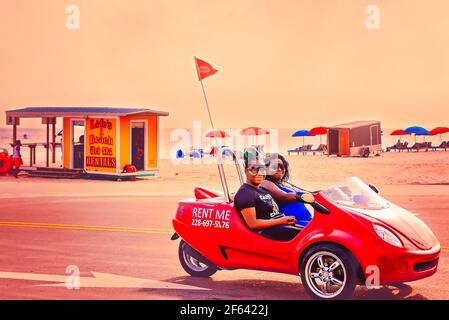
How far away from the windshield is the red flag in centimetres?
318

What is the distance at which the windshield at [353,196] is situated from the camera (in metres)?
7.71

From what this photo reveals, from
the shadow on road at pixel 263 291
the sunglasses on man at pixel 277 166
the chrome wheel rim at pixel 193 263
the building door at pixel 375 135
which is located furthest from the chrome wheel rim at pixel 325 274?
the building door at pixel 375 135

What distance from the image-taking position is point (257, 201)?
318 inches

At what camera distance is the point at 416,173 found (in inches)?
1328

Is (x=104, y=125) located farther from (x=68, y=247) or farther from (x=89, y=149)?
(x=68, y=247)

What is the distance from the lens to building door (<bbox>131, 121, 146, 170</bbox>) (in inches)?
1225

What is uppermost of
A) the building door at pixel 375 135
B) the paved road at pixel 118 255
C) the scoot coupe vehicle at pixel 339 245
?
the building door at pixel 375 135

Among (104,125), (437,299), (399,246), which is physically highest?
(104,125)

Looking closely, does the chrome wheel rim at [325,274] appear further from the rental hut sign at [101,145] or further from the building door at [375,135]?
the building door at [375,135]

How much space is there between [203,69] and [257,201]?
2.96 meters

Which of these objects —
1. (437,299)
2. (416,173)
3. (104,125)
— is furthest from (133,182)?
(437,299)

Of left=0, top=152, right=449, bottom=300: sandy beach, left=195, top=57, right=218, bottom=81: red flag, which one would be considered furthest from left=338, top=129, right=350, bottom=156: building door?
left=195, top=57, right=218, bottom=81: red flag

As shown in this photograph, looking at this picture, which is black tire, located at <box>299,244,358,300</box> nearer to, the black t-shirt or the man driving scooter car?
the man driving scooter car
